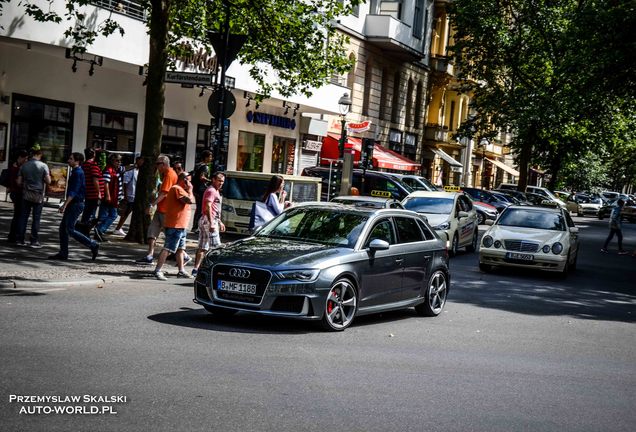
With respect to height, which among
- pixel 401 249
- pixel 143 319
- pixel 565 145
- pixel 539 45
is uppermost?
pixel 539 45

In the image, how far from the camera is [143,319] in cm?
1045

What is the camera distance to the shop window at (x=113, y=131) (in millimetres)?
28125

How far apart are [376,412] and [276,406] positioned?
74 cm

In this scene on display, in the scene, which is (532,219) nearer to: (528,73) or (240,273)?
(240,273)

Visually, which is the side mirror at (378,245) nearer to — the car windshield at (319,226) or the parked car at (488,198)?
the car windshield at (319,226)

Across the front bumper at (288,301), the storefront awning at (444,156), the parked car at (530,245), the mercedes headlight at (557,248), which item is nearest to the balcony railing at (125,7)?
the parked car at (530,245)

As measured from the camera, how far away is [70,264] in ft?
48.2

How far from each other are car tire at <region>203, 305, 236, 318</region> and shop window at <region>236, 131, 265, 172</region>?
25827 mm

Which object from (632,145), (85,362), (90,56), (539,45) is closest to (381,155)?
(539,45)

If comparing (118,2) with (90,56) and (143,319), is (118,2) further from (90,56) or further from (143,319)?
(143,319)

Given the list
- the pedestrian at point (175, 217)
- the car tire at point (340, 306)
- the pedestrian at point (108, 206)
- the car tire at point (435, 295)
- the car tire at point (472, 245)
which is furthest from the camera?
the car tire at point (472, 245)

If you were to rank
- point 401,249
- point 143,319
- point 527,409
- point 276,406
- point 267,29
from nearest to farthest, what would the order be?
point 276,406
point 527,409
point 143,319
point 401,249
point 267,29

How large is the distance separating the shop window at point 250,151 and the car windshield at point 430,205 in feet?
46.9

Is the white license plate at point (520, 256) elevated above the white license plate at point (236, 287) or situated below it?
below
